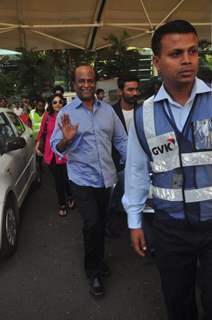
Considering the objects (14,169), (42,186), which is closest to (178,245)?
(14,169)

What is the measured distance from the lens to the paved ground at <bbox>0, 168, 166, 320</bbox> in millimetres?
3646

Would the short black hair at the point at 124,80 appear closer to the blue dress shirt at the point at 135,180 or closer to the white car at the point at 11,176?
the white car at the point at 11,176

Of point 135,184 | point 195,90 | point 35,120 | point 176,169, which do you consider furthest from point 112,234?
point 35,120

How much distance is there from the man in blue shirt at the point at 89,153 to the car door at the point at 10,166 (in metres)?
1.34

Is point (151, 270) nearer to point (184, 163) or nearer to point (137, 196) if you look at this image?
point (137, 196)

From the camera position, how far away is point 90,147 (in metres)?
3.88

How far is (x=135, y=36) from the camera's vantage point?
1216 centimetres

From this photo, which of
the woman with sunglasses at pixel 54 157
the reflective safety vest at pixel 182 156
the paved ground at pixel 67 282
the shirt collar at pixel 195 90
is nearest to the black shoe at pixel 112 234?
the paved ground at pixel 67 282

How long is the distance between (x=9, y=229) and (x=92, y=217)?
56.9 inches

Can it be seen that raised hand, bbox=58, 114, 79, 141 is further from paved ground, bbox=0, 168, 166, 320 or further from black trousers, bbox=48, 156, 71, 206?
black trousers, bbox=48, 156, 71, 206

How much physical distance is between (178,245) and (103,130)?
1818mm

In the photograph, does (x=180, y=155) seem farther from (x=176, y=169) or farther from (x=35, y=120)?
(x=35, y=120)

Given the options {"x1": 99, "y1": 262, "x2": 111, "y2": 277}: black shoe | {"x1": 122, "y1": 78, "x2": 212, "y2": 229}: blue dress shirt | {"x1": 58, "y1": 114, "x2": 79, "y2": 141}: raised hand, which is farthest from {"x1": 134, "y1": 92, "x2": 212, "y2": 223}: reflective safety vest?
{"x1": 99, "y1": 262, "x2": 111, "y2": 277}: black shoe

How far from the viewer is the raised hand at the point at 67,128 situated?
3.73 meters
